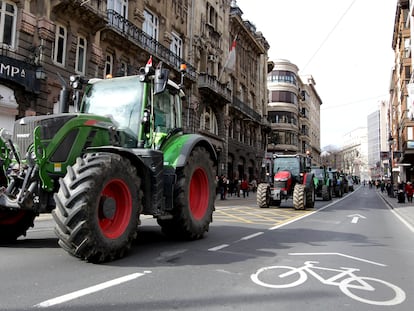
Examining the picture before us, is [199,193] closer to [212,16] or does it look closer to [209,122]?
[209,122]

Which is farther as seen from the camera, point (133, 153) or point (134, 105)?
point (134, 105)

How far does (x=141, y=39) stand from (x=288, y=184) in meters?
13.7

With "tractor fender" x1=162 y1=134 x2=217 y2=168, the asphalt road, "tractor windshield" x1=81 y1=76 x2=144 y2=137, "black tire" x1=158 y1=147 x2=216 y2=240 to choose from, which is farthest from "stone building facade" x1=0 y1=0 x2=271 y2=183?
Answer: the asphalt road

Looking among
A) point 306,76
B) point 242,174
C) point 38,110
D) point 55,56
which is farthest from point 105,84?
point 306,76

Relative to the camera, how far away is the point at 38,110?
1848cm

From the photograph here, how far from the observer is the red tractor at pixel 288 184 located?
18.3 m

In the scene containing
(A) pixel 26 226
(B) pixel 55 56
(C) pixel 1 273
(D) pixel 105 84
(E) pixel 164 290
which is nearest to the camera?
(E) pixel 164 290

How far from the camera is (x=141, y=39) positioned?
25.9 m

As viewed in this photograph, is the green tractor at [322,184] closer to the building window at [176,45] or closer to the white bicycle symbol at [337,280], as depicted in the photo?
the building window at [176,45]

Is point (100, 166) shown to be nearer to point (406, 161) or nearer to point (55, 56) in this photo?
point (55, 56)

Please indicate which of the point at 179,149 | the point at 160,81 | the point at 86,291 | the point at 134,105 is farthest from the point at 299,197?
the point at 86,291

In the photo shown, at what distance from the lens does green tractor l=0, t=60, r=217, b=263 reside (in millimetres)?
5133

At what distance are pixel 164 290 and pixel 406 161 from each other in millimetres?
49444

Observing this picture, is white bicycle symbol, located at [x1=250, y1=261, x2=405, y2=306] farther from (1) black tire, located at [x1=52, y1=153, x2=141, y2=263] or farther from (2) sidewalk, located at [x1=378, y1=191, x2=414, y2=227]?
(2) sidewalk, located at [x1=378, y1=191, x2=414, y2=227]
